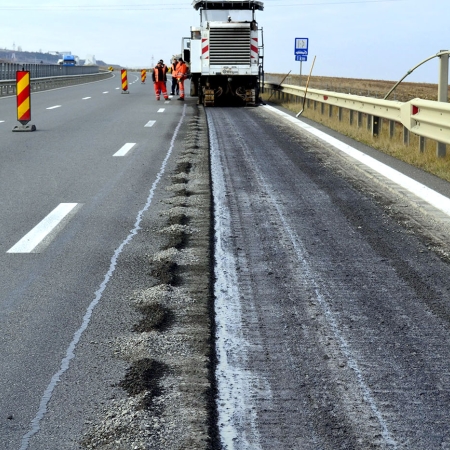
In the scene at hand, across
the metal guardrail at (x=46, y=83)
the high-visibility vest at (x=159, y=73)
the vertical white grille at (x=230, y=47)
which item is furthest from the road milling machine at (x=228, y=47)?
the metal guardrail at (x=46, y=83)

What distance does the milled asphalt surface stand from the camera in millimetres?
3096

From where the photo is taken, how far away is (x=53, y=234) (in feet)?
22.0

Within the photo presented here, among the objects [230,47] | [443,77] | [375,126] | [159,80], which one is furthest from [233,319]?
[159,80]

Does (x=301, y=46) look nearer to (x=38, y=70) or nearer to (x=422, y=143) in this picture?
(x=422, y=143)

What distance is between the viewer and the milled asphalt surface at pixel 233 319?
3096 millimetres

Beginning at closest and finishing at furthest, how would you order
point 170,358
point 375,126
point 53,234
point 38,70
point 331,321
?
1. point 170,358
2. point 331,321
3. point 53,234
4. point 375,126
5. point 38,70

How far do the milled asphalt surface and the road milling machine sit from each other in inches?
774

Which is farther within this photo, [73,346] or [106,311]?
[106,311]

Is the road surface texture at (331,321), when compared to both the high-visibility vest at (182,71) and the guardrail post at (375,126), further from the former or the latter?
the high-visibility vest at (182,71)

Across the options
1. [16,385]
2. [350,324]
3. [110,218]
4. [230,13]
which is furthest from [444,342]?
[230,13]

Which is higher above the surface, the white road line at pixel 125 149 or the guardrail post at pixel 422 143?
the guardrail post at pixel 422 143

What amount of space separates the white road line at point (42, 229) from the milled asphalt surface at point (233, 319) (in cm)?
11

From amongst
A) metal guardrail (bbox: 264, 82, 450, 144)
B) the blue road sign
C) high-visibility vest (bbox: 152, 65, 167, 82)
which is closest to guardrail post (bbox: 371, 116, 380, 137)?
metal guardrail (bbox: 264, 82, 450, 144)

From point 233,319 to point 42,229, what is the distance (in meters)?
3.07
